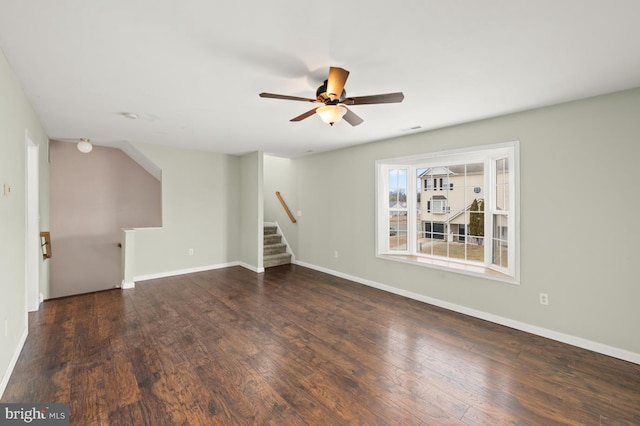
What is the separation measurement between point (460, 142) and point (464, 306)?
2113 millimetres

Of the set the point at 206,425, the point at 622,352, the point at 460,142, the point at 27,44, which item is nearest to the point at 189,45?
the point at 27,44

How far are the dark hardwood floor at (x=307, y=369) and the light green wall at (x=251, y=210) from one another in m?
2.01

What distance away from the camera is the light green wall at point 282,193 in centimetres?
647

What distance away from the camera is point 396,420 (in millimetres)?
1826

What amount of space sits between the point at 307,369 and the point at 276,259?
399 centimetres

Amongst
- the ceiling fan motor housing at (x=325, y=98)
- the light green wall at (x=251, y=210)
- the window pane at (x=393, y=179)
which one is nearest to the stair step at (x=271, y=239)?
the light green wall at (x=251, y=210)

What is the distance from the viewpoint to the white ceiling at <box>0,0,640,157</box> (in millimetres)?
1536

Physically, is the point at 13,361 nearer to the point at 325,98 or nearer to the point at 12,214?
the point at 12,214

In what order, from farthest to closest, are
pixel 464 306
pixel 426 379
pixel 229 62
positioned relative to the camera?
pixel 464 306 < pixel 426 379 < pixel 229 62

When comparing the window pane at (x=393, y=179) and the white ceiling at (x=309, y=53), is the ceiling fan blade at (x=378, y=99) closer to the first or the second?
the white ceiling at (x=309, y=53)

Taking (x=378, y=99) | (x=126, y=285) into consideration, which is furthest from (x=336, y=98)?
(x=126, y=285)

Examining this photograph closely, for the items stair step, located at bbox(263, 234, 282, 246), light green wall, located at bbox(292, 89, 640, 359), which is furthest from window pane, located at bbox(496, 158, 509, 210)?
stair step, located at bbox(263, 234, 282, 246)

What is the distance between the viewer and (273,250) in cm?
643

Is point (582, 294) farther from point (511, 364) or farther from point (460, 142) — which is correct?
point (460, 142)
